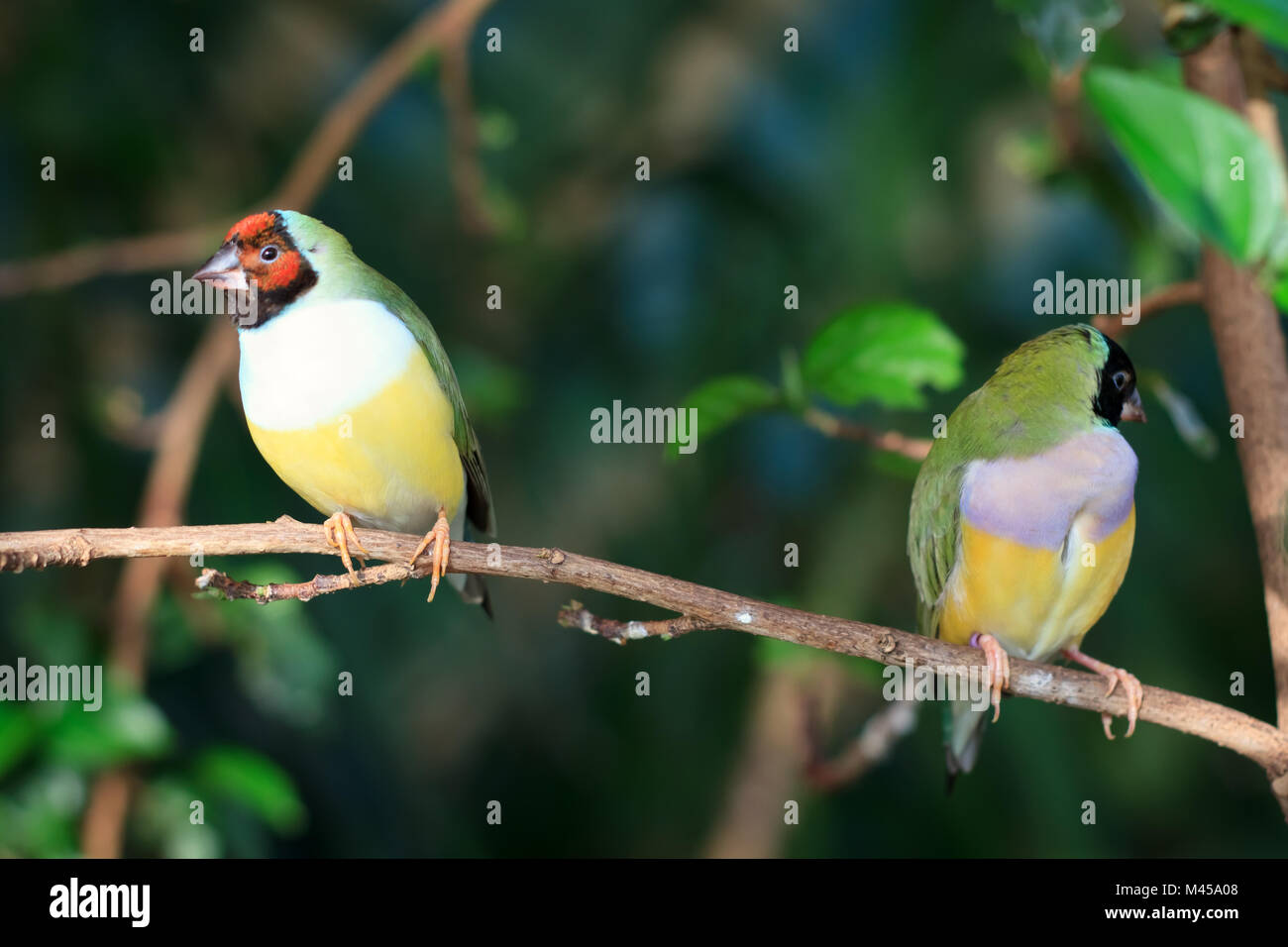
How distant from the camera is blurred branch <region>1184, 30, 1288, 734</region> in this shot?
203cm

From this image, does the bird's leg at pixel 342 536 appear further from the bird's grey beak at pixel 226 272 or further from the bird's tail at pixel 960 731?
the bird's tail at pixel 960 731

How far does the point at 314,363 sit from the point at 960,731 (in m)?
1.68

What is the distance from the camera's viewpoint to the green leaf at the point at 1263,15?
2.01m

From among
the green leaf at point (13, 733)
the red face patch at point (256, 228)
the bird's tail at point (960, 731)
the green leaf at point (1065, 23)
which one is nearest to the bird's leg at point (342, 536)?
the red face patch at point (256, 228)

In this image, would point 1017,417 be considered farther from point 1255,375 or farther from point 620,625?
point 620,625

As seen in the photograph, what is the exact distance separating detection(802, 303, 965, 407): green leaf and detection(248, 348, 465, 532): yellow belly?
2.37ft

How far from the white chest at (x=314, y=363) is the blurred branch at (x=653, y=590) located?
173mm

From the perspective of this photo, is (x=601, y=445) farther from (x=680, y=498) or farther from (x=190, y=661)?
(x=190, y=661)

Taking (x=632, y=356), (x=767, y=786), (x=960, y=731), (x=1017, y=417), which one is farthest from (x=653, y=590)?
(x=632, y=356)

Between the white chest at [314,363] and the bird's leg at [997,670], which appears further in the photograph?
the bird's leg at [997,670]

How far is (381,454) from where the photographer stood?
2.09 m

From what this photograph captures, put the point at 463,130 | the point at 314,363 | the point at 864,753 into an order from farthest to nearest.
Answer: the point at 463,130, the point at 864,753, the point at 314,363

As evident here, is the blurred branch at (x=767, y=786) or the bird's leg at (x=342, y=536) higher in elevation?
the bird's leg at (x=342, y=536)

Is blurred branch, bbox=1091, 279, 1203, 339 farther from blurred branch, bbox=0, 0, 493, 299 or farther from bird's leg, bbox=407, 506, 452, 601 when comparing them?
blurred branch, bbox=0, 0, 493, 299
